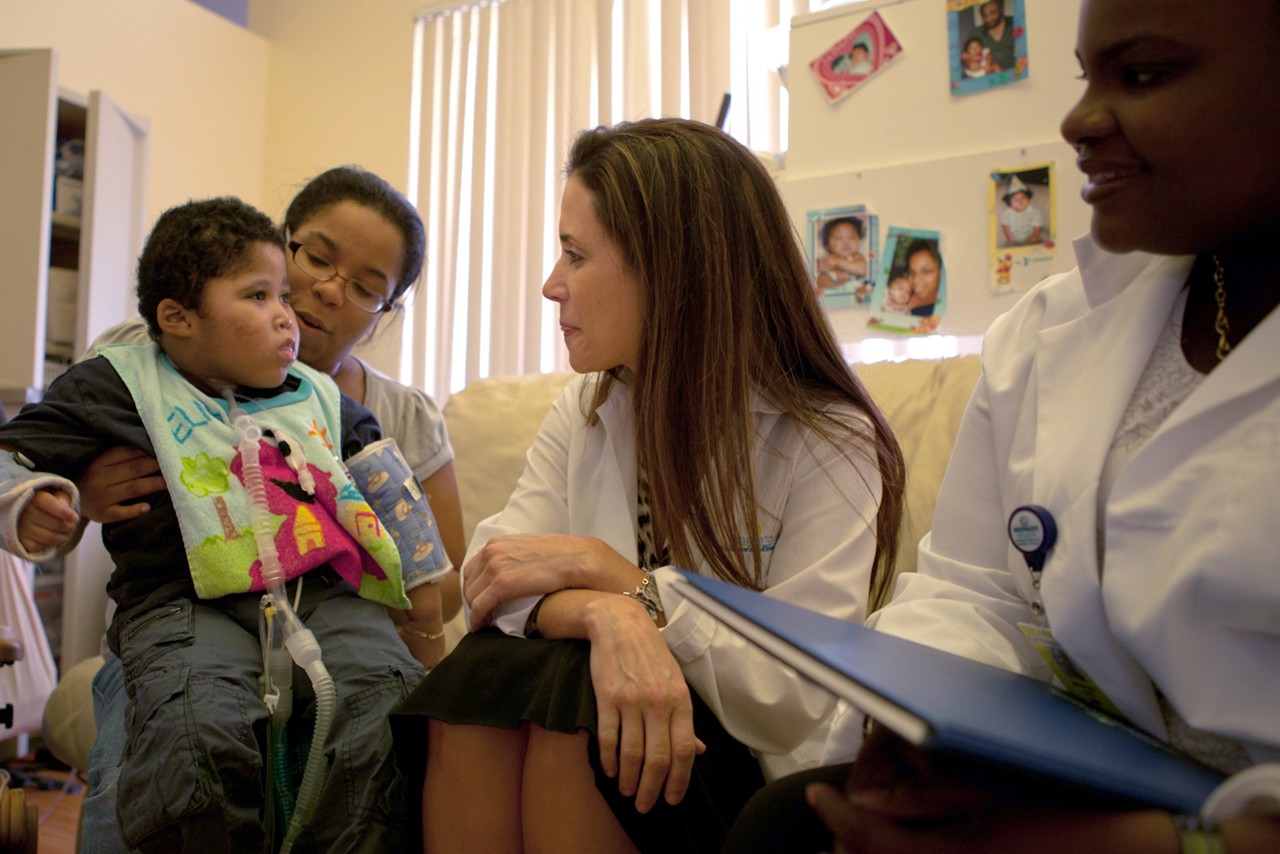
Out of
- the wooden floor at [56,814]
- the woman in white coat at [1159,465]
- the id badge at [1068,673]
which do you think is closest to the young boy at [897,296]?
the woman in white coat at [1159,465]

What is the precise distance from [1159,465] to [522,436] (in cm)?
142

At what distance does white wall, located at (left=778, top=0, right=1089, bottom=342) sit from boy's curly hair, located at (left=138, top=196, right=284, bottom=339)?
1321 millimetres

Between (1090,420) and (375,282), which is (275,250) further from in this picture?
(1090,420)

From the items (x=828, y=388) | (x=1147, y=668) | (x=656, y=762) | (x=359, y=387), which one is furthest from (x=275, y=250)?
(x=1147, y=668)

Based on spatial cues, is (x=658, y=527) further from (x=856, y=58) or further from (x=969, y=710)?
(x=856, y=58)

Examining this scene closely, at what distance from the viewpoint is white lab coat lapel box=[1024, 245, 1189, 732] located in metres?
0.74

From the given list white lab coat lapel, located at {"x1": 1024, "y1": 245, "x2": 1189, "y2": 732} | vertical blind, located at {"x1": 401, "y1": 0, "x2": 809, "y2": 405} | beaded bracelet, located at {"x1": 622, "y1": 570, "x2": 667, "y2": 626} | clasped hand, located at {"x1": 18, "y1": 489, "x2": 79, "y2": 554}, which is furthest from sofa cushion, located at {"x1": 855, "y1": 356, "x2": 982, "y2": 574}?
vertical blind, located at {"x1": 401, "y1": 0, "x2": 809, "y2": 405}

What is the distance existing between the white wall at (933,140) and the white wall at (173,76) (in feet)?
7.56

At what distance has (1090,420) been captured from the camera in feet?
2.61

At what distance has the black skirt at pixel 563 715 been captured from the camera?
90cm

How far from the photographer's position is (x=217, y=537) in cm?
125

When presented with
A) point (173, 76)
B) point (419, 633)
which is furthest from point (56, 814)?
point (173, 76)

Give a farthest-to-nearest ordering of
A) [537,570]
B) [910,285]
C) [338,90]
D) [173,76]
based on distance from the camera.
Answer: [338,90]
[173,76]
[910,285]
[537,570]

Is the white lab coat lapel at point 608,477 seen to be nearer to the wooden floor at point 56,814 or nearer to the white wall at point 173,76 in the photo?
the wooden floor at point 56,814
